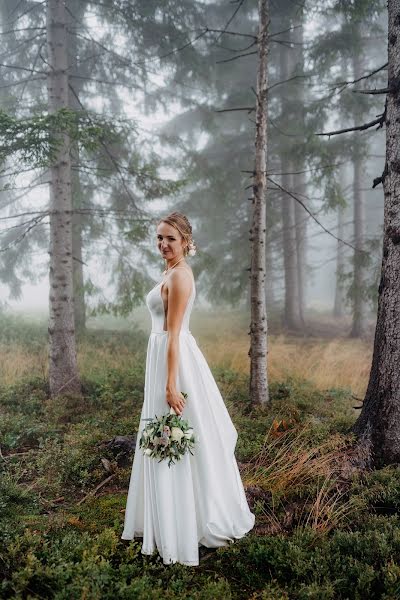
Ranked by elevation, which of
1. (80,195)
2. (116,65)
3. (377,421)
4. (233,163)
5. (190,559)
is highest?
(116,65)

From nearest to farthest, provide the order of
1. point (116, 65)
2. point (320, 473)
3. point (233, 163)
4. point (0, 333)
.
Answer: point (320, 473) → point (116, 65) → point (0, 333) → point (233, 163)

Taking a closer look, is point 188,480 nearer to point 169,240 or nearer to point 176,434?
point 176,434

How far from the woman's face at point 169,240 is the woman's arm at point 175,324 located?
25cm

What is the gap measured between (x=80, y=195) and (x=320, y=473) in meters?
9.45

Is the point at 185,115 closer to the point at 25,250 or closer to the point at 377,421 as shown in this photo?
the point at 25,250

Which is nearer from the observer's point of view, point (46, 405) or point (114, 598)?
point (114, 598)

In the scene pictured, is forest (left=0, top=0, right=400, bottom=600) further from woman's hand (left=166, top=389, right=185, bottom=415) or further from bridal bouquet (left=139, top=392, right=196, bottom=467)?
woman's hand (left=166, top=389, right=185, bottom=415)

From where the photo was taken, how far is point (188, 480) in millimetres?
3436

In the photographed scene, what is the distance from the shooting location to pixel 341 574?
3.06m

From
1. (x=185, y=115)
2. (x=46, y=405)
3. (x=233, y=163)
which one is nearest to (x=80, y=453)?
(x=46, y=405)

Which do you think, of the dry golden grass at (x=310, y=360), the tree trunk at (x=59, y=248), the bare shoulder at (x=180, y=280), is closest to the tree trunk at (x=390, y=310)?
the bare shoulder at (x=180, y=280)

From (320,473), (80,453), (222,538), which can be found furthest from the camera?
(80,453)

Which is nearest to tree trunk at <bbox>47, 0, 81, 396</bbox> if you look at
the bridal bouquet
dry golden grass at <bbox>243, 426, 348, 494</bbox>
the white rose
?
dry golden grass at <bbox>243, 426, 348, 494</bbox>

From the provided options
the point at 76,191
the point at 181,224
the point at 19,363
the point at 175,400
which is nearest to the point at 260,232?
the point at 181,224
